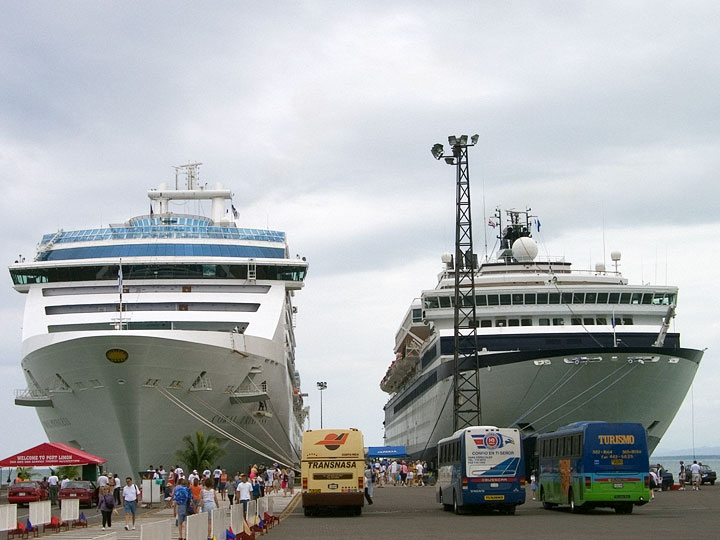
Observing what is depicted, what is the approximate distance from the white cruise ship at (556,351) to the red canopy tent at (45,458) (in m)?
18.6

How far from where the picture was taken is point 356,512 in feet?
95.5

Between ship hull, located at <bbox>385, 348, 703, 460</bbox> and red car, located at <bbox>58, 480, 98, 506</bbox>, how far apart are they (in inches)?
691

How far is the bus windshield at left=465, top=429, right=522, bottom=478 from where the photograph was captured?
2730 cm

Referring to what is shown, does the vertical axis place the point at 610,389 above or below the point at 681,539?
above

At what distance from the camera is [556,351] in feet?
137

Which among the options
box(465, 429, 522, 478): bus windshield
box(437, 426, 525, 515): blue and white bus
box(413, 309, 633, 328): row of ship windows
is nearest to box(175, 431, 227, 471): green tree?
box(437, 426, 525, 515): blue and white bus

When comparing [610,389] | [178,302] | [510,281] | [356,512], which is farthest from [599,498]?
[510,281]

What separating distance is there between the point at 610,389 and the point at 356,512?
17.0 metres

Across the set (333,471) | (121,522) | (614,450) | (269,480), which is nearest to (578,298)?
(269,480)

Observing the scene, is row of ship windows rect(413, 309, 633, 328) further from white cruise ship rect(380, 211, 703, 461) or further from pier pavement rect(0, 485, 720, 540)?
pier pavement rect(0, 485, 720, 540)

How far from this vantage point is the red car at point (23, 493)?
34688 mm

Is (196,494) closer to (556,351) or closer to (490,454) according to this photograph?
(490,454)

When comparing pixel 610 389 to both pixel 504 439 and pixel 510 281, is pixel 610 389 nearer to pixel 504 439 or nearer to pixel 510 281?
pixel 510 281

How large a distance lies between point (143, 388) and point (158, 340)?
189cm
